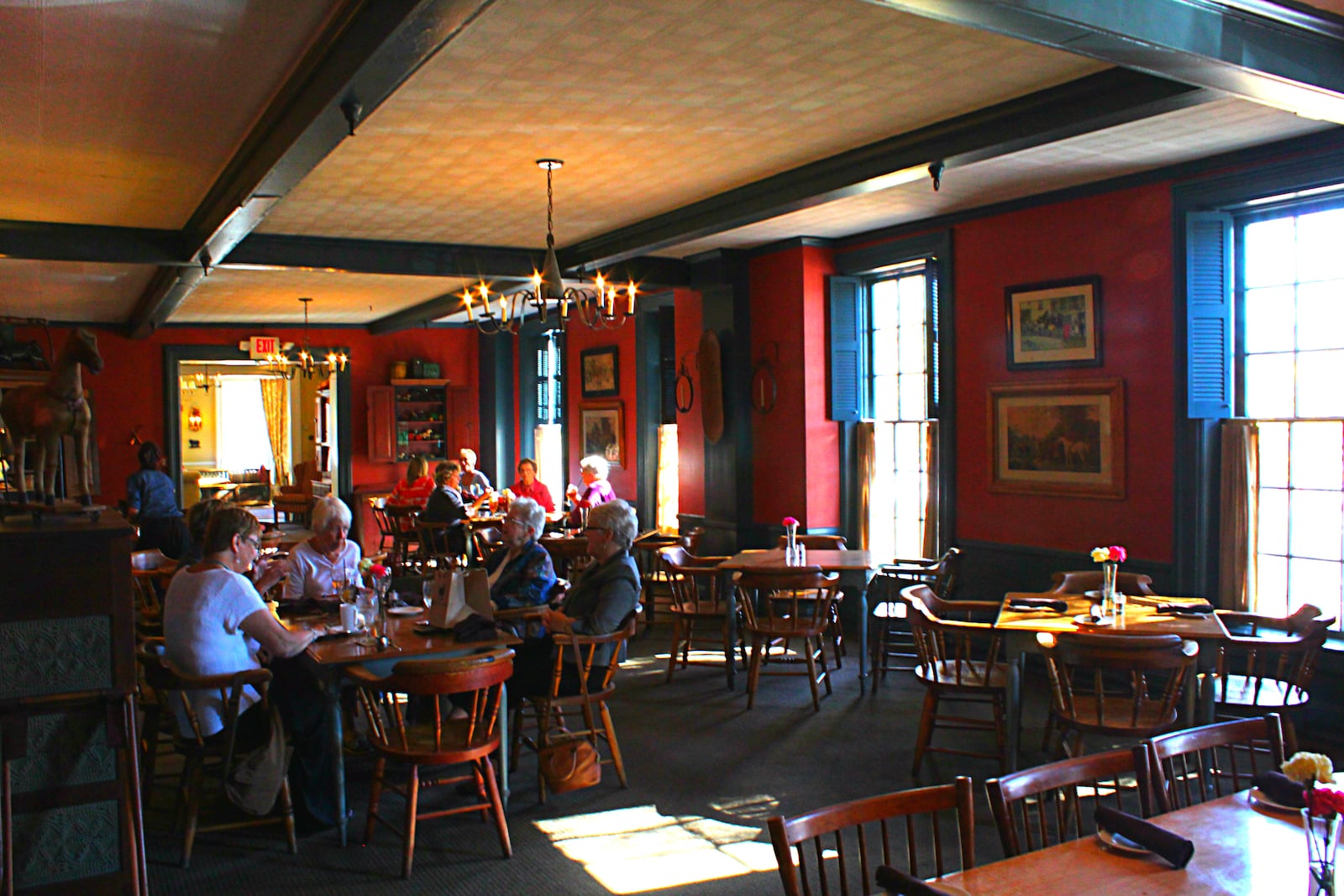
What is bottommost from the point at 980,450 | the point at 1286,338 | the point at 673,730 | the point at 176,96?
the point at 673,730

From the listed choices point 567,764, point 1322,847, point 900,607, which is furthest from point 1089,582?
point 1322,847

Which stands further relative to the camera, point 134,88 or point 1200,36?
point 134,88

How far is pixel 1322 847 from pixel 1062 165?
15.4 ft

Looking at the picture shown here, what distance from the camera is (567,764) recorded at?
4574 mm

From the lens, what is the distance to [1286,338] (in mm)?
5594

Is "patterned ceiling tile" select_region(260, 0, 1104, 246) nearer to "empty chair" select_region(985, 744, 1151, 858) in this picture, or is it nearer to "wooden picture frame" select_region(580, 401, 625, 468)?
"empty chair" select_region(985, 744, 1151, 858)

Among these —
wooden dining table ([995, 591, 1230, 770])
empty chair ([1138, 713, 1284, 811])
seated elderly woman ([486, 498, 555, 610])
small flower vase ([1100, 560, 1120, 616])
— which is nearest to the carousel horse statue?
seated elderly woman ([486, 498, 555, 610])

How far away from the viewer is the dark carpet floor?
12.6ft

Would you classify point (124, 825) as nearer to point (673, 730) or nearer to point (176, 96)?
point (176, 96)

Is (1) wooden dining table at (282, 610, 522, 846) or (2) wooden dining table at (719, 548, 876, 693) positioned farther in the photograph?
(2) wooden dining table at (719, 548, 876, 693)

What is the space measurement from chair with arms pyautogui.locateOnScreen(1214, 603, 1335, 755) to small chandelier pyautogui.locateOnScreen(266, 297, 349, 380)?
31.4 ft

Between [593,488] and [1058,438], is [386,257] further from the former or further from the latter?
[1058,438]

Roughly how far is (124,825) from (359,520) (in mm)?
10738

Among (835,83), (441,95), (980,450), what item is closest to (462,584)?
(441,95)
